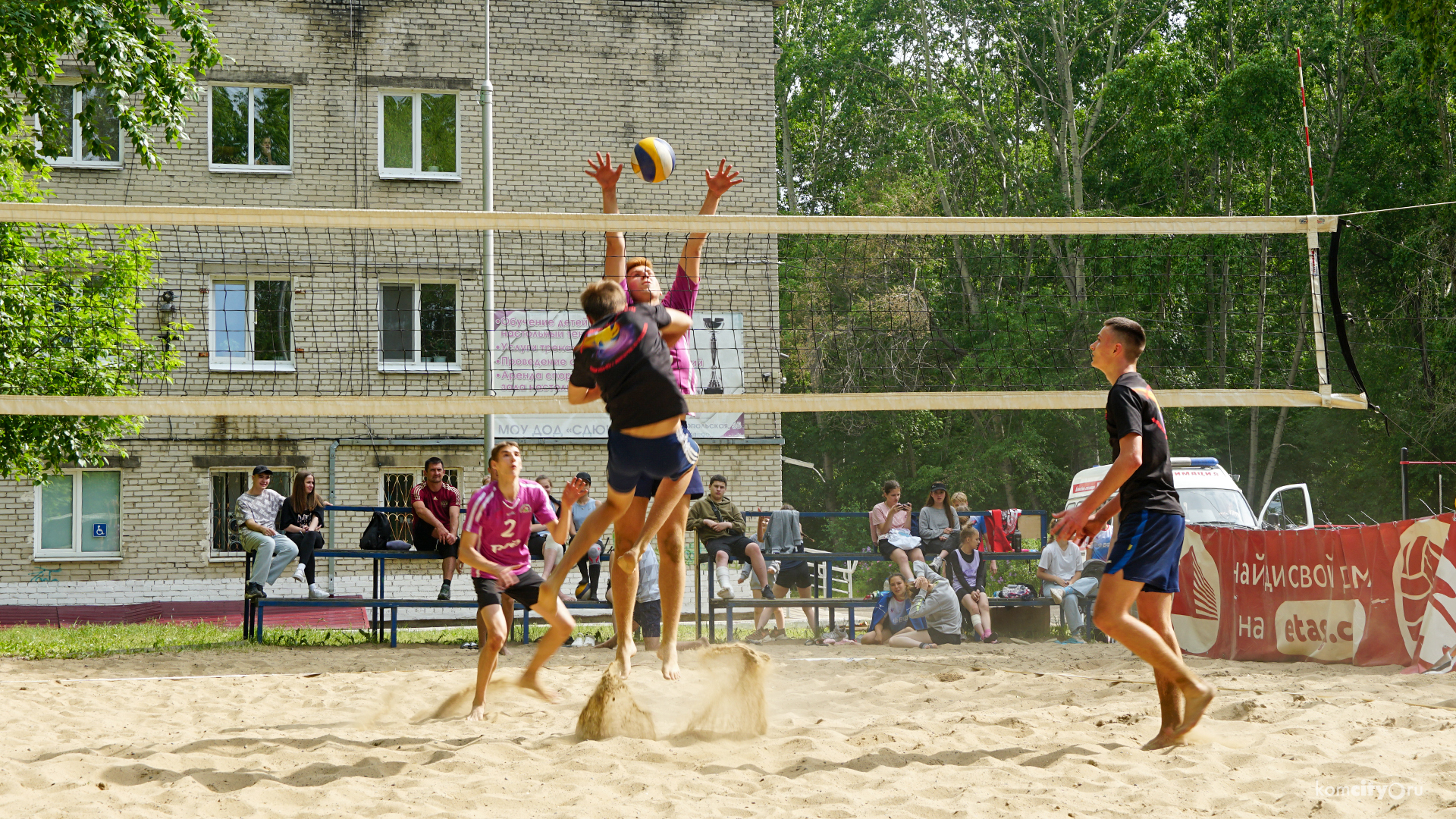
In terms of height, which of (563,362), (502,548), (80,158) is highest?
(80,158)

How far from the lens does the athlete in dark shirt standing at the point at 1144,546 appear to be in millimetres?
5199

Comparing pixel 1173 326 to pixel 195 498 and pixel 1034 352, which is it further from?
pixel 195 498

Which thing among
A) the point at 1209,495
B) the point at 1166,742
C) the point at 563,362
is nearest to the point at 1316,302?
the point at 1166,742

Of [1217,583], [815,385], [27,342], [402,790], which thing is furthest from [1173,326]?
[402,790]

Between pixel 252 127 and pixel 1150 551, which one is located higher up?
pixel 252 127

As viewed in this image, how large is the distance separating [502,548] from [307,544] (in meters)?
5.25

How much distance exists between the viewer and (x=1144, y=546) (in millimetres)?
5309

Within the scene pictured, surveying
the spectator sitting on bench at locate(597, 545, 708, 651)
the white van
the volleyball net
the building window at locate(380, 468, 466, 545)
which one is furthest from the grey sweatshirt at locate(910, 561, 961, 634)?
the building window at locate(380, 468, 466, 545)

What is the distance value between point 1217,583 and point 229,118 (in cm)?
1579

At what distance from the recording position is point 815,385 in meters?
16.7

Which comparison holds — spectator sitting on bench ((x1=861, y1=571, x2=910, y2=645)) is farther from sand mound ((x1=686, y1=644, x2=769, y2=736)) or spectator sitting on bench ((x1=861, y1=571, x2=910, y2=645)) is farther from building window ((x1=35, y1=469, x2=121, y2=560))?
building window ((x1=35, y1=469, x2=121, y2=560))

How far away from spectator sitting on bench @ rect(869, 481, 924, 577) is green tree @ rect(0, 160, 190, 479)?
7.04 m

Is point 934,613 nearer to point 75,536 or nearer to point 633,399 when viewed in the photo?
point 633,399

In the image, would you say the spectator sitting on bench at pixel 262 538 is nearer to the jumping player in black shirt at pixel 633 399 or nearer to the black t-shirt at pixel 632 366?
the jumping player in black shirt at pixel 633 399
